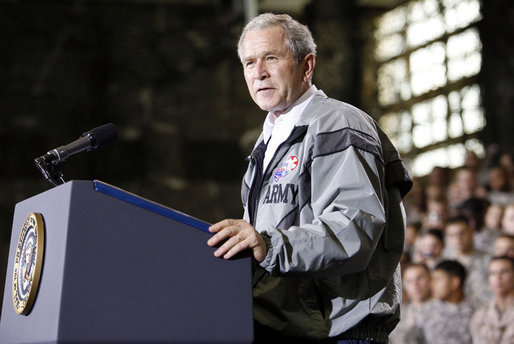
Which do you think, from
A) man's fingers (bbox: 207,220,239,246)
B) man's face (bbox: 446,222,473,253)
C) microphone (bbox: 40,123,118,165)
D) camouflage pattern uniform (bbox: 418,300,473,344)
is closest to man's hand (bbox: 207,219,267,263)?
man's fingers (bbox: 207,220,239,246)

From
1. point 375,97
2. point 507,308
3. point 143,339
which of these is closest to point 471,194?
point 507,308

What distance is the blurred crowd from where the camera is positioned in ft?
13.9

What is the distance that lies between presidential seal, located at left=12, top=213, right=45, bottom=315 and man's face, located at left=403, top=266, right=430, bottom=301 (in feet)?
12.0

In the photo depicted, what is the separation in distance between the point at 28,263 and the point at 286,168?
590 millimetres

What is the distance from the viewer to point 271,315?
1.49m

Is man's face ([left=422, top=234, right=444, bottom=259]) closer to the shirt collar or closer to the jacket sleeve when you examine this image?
the shirt collar

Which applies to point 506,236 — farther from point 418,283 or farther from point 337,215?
point 337,215

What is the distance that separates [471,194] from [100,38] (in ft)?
19.6

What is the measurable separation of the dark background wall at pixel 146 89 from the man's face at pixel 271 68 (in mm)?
7279

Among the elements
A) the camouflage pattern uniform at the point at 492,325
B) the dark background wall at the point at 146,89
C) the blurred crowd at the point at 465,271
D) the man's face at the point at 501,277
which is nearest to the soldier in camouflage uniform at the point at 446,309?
the blurred crowd at the point at 465,271

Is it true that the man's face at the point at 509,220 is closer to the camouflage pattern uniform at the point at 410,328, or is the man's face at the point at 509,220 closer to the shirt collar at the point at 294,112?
the camouflage pattern uniform at the point at 410,328

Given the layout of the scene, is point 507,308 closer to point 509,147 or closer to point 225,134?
point 509,147

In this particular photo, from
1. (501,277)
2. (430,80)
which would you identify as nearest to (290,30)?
(501,277)

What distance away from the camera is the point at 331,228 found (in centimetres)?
138
